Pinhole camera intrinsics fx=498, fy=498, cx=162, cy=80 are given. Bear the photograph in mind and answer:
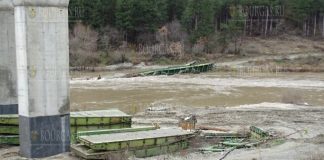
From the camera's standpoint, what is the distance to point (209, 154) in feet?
63.6

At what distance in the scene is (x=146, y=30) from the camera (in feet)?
226

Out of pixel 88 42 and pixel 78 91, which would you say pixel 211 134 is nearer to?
pixel 78 91

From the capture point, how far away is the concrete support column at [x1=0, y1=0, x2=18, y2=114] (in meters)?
21.9

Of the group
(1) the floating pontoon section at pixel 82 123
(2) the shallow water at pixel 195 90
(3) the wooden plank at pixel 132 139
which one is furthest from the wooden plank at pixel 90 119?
(2) the shallow water at pixel 195 90

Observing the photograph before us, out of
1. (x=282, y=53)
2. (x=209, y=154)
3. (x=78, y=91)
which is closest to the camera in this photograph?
(x=209, y=154)

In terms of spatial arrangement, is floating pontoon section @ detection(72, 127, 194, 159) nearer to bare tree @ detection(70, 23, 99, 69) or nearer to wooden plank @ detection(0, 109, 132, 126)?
wooden plank @ detection(0, 109, 132, 126)

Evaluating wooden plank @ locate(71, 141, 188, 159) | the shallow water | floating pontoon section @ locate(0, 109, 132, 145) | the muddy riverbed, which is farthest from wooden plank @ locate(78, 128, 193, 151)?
the shallow water

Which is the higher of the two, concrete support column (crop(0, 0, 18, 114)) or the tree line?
the tree line

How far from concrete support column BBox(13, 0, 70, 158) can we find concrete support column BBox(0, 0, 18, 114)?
4.39m

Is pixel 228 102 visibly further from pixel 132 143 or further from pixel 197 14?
pixel 197 14

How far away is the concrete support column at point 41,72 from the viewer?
17.5 meters

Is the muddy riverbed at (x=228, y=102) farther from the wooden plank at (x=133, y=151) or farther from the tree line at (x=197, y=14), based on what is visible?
the tree line at (x=197, y=14)

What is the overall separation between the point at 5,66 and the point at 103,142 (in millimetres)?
7389

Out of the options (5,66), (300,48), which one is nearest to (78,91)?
(5,66)
